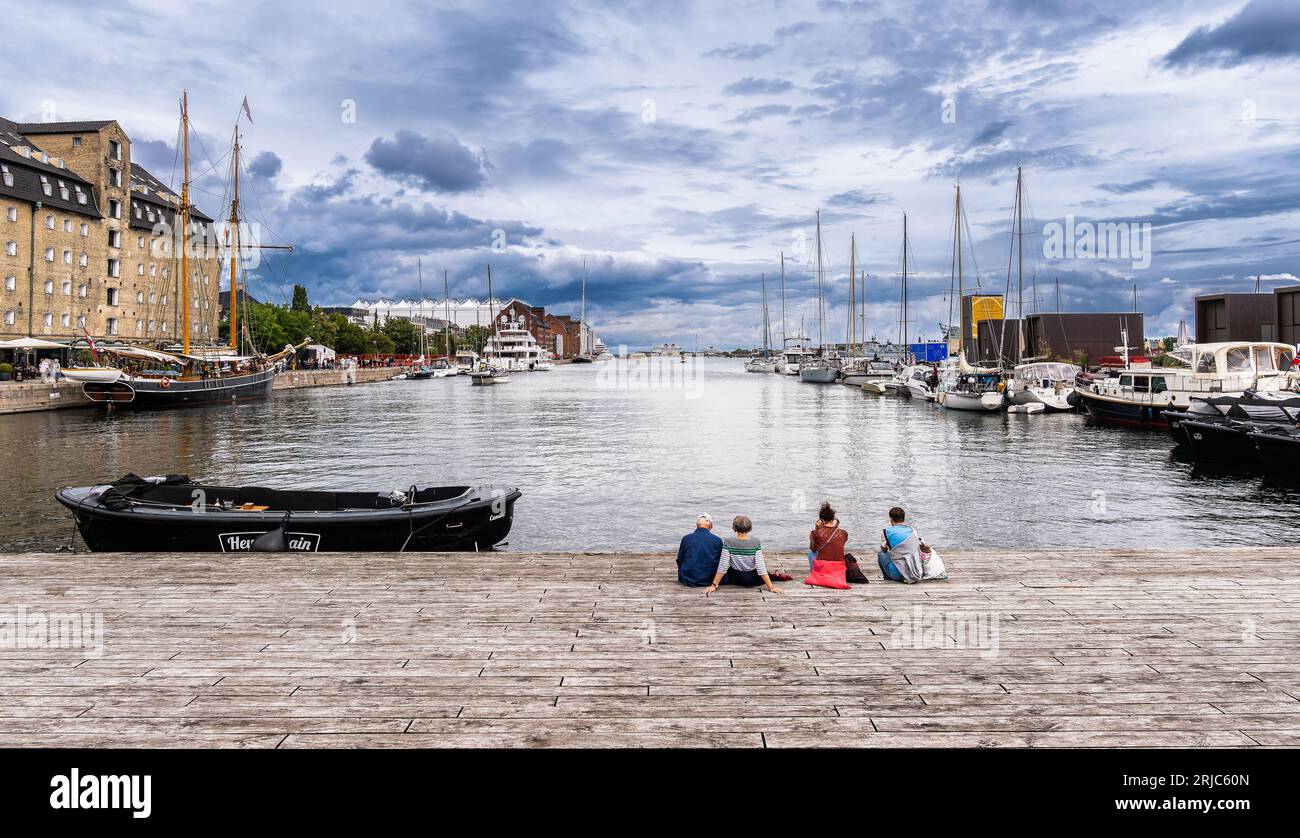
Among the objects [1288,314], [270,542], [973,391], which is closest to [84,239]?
[973,391]

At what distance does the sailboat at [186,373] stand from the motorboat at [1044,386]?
73.5 meters

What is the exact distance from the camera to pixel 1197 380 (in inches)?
2105

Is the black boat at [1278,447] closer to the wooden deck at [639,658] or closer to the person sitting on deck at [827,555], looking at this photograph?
the wooden deck at [639,658]

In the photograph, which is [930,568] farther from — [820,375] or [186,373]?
[820,375]

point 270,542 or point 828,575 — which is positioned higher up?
point 828,575

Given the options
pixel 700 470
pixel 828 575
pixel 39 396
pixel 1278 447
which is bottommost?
pixel 700 470

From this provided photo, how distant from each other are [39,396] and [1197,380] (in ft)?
273

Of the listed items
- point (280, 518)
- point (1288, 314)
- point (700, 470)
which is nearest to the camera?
point (280, 518)

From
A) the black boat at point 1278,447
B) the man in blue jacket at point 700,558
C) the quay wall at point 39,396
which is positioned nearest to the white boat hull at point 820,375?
the quay wall at point 39,396

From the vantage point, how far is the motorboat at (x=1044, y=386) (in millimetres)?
73000

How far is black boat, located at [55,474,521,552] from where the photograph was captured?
17.8 meters

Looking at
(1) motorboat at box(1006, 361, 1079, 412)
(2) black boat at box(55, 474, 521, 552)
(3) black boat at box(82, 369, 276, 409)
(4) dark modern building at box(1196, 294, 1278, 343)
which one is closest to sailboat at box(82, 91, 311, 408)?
(3) black boat at box(82, 369, 276, 409)

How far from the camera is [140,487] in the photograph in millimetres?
20219

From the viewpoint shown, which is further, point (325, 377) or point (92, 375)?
point (325, 377)
